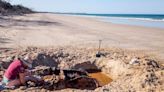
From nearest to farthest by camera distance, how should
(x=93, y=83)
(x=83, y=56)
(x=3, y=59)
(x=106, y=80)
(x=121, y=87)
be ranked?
1. (x=121, y=87)
2. (x=93, y=83)
3. (x=106, y=80)
4. (x=3, y=59)
5. (x=83, y=56)

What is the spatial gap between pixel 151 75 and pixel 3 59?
16.4 feet

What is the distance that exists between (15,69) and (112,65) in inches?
158

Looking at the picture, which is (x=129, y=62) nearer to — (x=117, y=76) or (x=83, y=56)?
(x=117, y=76)

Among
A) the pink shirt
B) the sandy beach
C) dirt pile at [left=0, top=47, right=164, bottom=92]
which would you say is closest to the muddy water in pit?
dirt pile at [left=0, top=47, right=164, bottom=92]

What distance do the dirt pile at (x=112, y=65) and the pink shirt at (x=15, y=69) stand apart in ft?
1.64

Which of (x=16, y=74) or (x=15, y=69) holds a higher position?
(x=15, y=69)

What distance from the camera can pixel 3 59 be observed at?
11.5 meters

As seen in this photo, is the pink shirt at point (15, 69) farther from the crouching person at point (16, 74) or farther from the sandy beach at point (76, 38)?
the sandy beach at point (76, 38)

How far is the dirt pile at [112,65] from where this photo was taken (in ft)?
28.3

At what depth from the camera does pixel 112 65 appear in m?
11.4

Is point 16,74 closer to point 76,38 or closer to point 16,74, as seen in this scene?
point 16,74

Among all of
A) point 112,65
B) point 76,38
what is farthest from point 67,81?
point 76,38

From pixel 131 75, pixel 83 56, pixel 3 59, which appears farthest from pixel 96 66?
pixel 3 59

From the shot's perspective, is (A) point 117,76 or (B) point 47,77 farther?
(A) point 117,76
